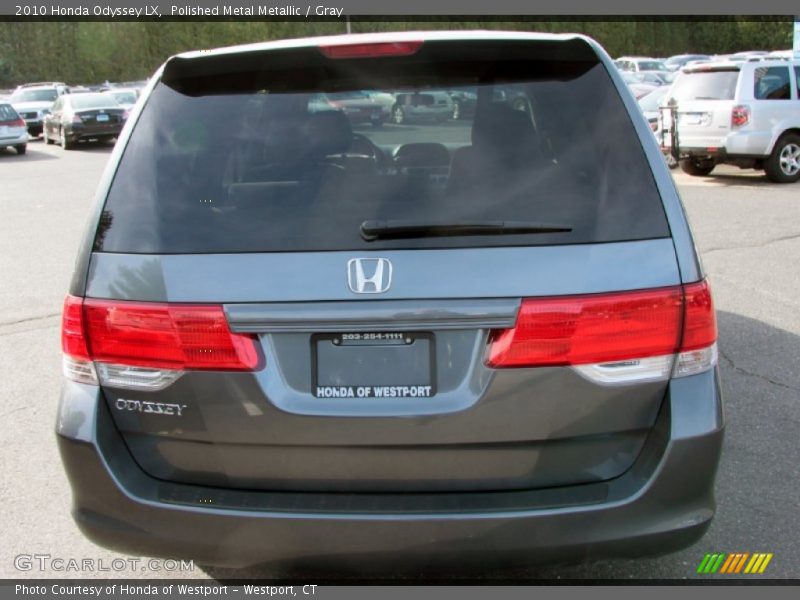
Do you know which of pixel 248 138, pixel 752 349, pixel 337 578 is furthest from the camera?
pixel 752 349

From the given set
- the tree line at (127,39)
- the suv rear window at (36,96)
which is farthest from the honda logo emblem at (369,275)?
the tree line at (127,39)

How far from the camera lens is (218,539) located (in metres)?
2.48

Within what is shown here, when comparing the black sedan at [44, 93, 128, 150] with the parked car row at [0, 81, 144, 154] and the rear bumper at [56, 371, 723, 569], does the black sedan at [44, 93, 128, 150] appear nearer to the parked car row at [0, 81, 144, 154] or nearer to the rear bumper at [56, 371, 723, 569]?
the parked car row at [0, 81, 144, 154]

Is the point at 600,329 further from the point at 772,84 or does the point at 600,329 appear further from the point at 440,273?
the point at 772,84

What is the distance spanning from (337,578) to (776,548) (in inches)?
67.1

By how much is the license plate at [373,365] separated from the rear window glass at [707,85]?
13553mm

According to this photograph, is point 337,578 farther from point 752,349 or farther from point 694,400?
point 752,349

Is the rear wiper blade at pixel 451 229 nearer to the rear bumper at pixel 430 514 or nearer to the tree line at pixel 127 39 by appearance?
the rear bumper at pixel 430 514

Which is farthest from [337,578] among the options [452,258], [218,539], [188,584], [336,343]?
[452,258]

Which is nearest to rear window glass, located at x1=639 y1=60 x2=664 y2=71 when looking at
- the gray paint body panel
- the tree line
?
the tree line

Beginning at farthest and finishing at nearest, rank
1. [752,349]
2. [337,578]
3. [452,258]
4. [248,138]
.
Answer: [752,349], [337,578], [248,138], [452,258]

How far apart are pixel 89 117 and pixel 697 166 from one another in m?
17.7

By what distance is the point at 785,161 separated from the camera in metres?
14.6

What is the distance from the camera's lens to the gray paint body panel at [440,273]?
92.4 inches
